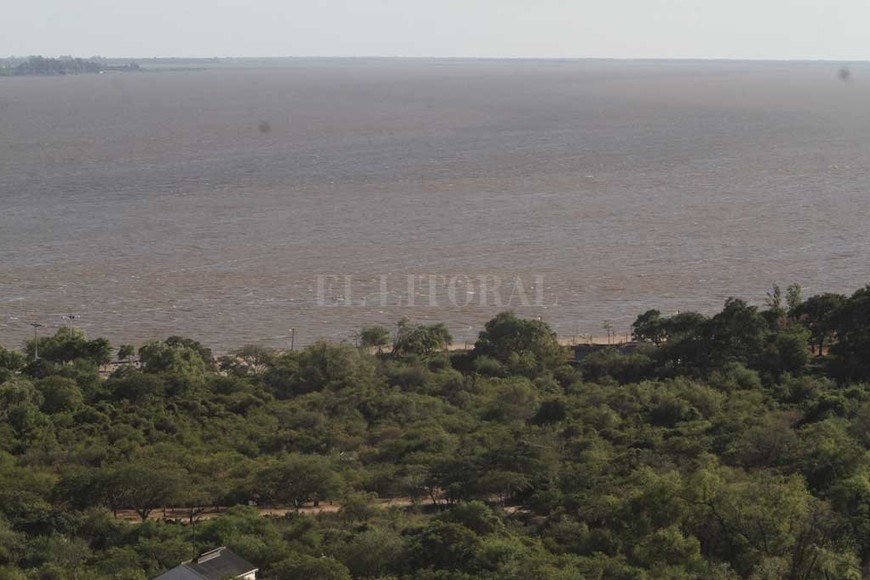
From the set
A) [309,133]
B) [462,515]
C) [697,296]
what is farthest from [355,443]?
[309,133]

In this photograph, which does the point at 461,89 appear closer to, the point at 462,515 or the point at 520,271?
the point at 520,271

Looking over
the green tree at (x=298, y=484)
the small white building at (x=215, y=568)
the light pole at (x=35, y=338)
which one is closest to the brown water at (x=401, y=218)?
the light pole at (x=35, y=338)

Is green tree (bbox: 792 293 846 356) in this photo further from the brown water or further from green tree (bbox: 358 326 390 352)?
green tree (bbox: 358 326 390 352)

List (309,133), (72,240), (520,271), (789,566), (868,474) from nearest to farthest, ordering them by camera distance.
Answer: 1. (789,566)
2. (868,474)
3. (520,271)
4. (72,240)
5. (309,133)

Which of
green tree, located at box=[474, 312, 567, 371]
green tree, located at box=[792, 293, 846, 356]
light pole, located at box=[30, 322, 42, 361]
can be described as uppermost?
green tree, located at box=[792, 293, 846, 356]

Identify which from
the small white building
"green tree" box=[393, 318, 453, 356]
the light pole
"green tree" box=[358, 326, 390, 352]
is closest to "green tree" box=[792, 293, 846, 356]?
"green tree" box=[393, 318, 453, 356]

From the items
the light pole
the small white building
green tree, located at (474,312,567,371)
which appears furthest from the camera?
Answer: the light pole

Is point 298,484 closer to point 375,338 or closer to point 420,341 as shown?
point 420,341

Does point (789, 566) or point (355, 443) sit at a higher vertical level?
point (789, 566)
